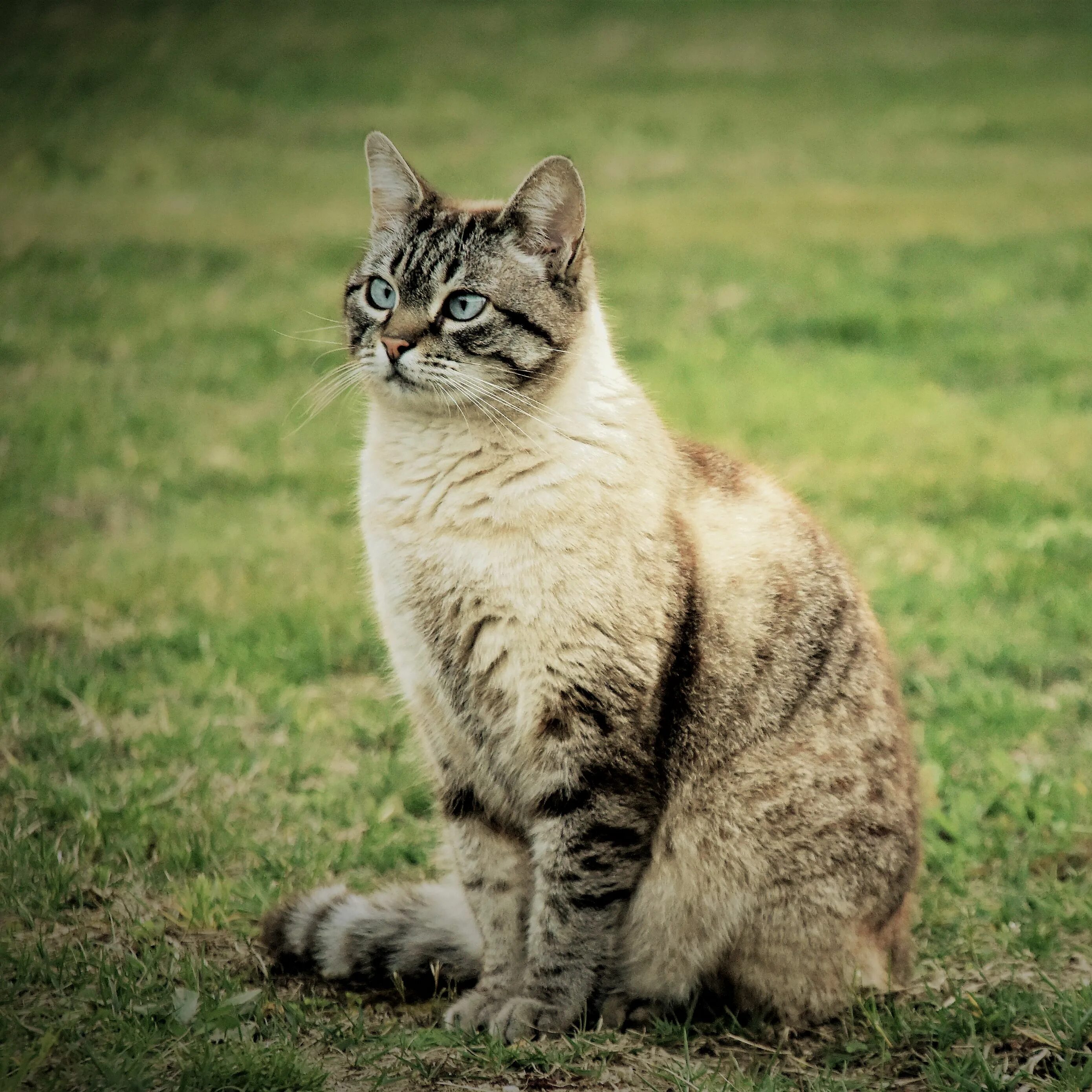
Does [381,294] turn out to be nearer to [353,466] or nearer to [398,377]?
[398,377]

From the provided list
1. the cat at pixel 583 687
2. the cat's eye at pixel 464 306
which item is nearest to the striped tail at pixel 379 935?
the cat at pixel 583 687

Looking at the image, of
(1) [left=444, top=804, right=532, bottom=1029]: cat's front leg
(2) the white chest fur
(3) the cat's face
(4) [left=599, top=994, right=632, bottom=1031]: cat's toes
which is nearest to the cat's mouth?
(3) the cat's face

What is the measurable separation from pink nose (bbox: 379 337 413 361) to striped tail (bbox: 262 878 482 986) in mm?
1267

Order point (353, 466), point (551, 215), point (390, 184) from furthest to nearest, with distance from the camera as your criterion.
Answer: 1. point (353, 466)
2. point (390, 184)
3. point (551, 215)

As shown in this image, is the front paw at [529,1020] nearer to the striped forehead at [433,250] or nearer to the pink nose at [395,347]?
the pink nose at [395,347]

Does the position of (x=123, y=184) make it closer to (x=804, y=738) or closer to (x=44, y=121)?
(x=44, y=121)

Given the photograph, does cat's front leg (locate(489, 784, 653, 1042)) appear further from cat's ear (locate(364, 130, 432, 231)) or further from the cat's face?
cat's ear (locate(364, 130, 432, 231))

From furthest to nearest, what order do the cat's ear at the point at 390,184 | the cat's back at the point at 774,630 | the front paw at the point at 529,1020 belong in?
1. the cat's ear at the point at 390,184
2. the cat's back at the point at 774,630
3. the front paw at the point at 529,1020

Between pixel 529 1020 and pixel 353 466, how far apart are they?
323cm

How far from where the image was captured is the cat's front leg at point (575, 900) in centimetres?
296

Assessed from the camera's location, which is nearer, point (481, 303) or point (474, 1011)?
point (474, 1011)

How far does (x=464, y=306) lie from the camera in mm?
3191

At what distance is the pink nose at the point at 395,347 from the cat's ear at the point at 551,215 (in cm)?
39

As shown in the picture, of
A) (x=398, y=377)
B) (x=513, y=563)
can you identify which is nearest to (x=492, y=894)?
(x=513, y=563)
